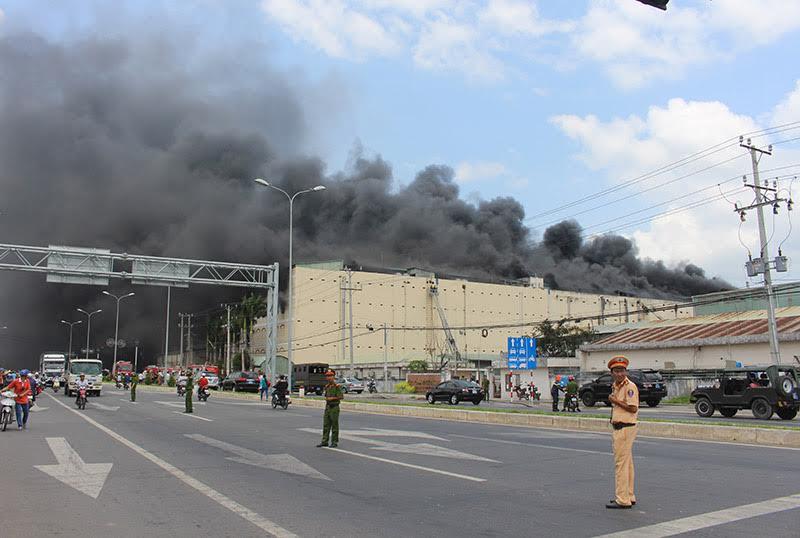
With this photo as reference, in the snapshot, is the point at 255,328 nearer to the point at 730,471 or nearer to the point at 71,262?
the point at 71,262

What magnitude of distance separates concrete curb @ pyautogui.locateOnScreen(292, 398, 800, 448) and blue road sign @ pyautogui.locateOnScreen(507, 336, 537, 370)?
1170 cm

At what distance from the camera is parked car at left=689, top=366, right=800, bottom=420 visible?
20.5 m

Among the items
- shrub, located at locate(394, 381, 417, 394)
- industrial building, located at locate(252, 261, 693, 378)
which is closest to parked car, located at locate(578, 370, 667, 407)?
shrub, located at locate(394, 381, 417, 394)

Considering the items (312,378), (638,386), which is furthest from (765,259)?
(312,378)

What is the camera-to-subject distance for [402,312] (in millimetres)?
84625

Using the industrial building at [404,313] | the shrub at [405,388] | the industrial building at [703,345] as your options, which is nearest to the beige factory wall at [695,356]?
the industrial building at [703,345]

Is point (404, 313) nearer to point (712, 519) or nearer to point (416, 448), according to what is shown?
point (416, 448)

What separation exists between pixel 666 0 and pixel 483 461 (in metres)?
7.50

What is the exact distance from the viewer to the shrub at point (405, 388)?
53.4 m

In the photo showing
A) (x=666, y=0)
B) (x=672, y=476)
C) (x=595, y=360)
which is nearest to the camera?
(x=666, y=0)

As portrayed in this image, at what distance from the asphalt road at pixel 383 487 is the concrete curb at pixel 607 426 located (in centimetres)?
94

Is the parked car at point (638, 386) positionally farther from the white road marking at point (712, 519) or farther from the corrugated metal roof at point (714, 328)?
the white road marking at point (712, 519)

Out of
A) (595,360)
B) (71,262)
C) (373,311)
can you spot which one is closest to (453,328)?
(373,311)

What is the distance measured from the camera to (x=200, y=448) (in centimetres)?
1248
